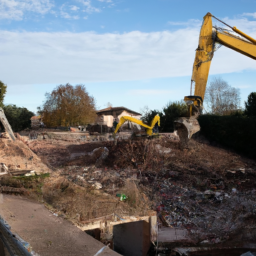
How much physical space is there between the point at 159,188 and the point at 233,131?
965 centimetres

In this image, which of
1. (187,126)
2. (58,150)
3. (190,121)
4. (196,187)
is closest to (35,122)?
(58,150)

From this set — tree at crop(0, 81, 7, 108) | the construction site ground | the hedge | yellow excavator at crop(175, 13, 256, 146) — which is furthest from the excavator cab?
tree at crop(0, 81, 7, 108)

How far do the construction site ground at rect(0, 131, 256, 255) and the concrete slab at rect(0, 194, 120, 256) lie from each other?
393 mm

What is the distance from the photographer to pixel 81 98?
1286 inches

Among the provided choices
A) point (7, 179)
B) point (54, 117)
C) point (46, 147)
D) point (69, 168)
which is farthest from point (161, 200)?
point (54, 117)

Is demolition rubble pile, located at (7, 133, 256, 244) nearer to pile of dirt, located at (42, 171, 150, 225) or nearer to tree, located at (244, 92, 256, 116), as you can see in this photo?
pile of dirt, located at (42, 171, 150, 225)

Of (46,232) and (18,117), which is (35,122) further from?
(46,232)

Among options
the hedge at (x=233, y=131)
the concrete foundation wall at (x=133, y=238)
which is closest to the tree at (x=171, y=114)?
the hedge at (x=233, y=131)

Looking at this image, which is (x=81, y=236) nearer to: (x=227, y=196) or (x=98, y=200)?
(x=98, y=200)

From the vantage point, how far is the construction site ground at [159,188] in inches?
280

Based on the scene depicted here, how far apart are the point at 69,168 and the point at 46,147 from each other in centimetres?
642

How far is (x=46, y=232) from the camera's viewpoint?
5.54m

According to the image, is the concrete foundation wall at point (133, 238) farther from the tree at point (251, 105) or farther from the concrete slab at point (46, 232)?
the tree at point (251, 105)

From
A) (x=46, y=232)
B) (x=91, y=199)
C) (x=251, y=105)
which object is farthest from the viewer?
(x=251, y=105)
